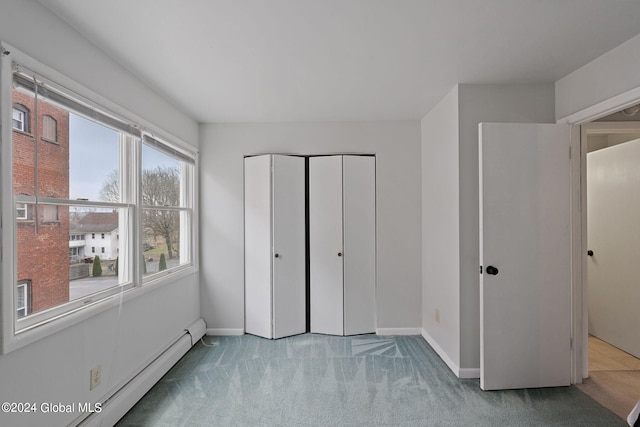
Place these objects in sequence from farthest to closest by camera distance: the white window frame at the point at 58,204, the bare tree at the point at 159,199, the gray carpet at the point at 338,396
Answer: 1. the bare tree at the point at 159,199
2. the gray carpet at the point at 338,396
3. the white window frame at the point at 58,204

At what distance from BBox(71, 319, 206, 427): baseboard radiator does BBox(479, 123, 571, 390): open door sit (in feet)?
8.53

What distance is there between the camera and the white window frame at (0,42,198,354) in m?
1.41

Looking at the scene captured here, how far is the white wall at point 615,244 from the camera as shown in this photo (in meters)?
3.11

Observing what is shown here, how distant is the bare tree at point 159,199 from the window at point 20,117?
696 mm

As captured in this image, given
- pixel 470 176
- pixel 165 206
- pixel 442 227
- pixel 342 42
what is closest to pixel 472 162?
pixel 470 176

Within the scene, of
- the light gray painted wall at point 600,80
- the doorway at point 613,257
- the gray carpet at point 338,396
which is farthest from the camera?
the doorway at point 613,257

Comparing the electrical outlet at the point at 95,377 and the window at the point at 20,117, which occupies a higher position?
the window at the point at 20,117

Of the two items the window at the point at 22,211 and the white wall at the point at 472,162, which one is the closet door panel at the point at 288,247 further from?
the window at the point at 22,211

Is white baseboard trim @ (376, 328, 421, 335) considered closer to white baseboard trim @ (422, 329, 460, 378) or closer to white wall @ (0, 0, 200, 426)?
white baseboard trim @ (422, 329, 460, 378)

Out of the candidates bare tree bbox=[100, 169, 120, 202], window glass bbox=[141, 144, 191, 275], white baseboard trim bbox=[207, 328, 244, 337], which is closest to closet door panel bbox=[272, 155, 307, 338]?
white baseboard trim bbox=[207, 328, 244, 337]

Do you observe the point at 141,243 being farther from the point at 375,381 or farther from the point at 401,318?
the point at 401,318

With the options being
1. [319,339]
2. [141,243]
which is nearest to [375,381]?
[319,339]

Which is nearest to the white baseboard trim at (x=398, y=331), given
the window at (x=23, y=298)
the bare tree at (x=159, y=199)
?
the bare tree at (x=159, y=199)

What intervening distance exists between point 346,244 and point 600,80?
254 cm
